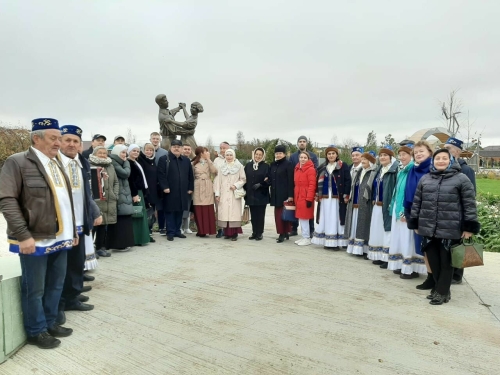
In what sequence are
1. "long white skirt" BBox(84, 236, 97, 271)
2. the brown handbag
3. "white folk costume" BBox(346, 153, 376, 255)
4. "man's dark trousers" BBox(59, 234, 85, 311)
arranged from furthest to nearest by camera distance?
the brown handbag
"white folk costume" BBox(346, 153, 376, 255)
"long white skirt" BBox(84, 236, 97, 271)
"man's dark trousers" BBox(59, 234, 85, 311)

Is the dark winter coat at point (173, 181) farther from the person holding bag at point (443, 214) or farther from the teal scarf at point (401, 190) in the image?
the person holding bag at point (443, 214)

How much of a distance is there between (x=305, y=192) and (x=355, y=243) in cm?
130

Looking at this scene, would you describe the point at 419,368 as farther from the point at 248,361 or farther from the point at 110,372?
the point at 110,372

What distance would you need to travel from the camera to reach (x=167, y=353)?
2896 millimetres

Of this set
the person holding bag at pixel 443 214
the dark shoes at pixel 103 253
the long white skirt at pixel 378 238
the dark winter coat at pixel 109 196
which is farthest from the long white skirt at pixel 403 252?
the dark shoes at pixel 103 253

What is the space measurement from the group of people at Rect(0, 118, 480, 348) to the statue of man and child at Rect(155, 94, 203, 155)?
4.58 ft

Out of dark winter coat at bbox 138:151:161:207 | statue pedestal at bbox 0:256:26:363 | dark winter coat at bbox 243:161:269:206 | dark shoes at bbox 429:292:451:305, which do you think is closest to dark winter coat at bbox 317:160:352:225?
dark winter coat at bbox 243:161:269:206

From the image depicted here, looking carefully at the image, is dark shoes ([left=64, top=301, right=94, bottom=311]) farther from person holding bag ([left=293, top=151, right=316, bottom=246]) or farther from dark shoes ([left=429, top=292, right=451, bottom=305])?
person holding bag ([left=293, top=151, right=316, bottom=246])

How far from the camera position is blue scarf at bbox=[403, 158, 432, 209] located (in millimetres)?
4547

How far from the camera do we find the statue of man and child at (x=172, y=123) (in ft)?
31.3

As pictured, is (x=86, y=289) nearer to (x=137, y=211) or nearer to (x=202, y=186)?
(x=137, y=211)

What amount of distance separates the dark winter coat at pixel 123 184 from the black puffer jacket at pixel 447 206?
4342mm

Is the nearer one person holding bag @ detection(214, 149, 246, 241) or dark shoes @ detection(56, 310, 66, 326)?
dark shoes @ detection(56, 310, 66, 326)

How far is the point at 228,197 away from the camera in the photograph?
7.15 m
